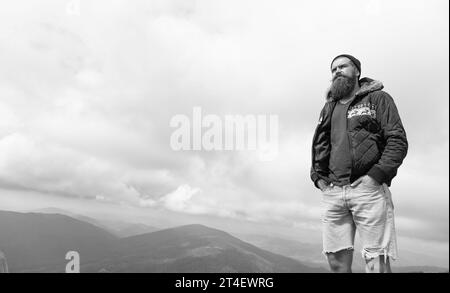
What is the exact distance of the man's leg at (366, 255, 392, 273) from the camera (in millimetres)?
Result: 4633

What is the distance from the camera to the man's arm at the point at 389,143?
4.77 m

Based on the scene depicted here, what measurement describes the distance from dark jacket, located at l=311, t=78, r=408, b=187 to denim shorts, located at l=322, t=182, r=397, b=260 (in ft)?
0.67

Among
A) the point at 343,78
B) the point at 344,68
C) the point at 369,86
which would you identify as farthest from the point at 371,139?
the point at 344,68

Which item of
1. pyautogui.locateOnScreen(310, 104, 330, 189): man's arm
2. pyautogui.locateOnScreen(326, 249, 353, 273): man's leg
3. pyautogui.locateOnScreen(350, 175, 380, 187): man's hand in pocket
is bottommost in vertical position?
pyautogui.locateOnScreen(326, 249, 353, 273): man's leg

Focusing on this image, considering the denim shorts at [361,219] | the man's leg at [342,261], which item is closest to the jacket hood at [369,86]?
the denim shorts at [361,219]

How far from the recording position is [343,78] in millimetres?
5578

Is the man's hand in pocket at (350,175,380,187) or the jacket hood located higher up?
the jacket hood

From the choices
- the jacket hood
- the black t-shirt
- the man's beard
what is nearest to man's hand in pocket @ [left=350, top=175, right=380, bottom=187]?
the black t-shirt

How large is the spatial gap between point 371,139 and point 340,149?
1.48 feet

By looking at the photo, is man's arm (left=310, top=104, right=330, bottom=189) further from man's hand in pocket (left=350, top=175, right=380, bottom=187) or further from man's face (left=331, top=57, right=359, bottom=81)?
man's face (left=331, top=57, right=359, bottom=81)

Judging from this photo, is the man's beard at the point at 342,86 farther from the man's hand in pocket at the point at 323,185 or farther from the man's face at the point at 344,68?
the man's hand in pocket at the point at 323,185

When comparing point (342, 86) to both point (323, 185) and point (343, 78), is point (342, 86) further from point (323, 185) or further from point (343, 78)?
point (323, 185)

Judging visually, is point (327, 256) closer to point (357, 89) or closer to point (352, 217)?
point (352, 217)
